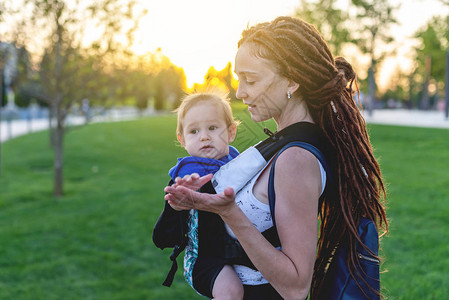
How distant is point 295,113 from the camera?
1741 millimetres

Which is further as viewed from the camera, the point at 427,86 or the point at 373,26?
the point at 427,86

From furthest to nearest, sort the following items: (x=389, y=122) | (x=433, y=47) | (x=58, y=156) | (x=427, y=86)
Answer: (x=433, y=47), (x=427, y=86), (x=389, y=122), (x=58, y=156)

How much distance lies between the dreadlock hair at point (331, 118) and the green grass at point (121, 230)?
1.27ft

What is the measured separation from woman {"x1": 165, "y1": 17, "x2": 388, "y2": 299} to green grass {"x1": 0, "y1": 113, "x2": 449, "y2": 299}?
38 cm

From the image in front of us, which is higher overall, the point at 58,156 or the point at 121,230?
the point at 58,156

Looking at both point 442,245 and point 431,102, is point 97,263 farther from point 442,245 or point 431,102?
point 431,102

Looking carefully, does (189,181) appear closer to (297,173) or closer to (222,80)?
(297,173)

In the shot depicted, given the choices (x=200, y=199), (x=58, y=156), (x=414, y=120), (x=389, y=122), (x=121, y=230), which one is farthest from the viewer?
(x=414, y=120)

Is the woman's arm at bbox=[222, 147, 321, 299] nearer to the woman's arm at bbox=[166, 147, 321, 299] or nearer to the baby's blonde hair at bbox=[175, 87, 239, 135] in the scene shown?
the woman's arm at bbox=[166, 147, 321, 299]

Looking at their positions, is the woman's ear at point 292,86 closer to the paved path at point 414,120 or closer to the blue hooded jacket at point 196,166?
the blue hooded jacket at point 196,166

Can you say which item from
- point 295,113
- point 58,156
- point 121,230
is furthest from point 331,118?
point 58,156

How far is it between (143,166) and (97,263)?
8632 millimetres

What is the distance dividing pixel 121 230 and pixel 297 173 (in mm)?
6700

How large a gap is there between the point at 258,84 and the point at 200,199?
1.66 feet
